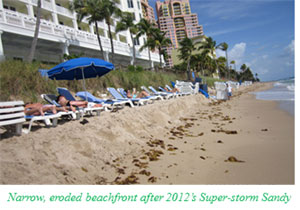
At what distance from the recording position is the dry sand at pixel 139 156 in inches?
101

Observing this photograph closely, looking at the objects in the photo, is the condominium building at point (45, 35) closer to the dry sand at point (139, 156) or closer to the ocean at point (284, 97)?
the dry sand at point (139, 156)

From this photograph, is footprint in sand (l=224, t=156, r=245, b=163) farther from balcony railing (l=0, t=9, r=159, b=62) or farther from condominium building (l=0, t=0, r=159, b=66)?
balcony railing (l=0, t=9, r=159, b=62)

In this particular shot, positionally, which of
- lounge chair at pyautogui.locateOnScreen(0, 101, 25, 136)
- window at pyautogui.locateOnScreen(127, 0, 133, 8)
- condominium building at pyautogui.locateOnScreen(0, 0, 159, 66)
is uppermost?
window at pyautogui.locateOnScreen(127, 0, 133, 8)

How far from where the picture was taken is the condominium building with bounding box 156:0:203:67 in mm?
131125

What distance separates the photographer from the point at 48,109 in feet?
13.6

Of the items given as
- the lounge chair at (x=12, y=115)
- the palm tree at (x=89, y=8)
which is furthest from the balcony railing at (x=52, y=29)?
the lounge chair at (x=12, y=115)

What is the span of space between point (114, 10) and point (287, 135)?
20.2 meters

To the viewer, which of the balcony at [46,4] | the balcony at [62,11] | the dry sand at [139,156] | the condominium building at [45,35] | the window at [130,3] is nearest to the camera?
the dry sand at [139,156]

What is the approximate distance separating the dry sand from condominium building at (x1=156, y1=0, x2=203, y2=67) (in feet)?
434

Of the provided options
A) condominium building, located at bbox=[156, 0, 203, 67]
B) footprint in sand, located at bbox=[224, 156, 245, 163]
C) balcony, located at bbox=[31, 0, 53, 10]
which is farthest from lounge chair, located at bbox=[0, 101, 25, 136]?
condominium building, located at bbox=[156, 0, 203, 67]

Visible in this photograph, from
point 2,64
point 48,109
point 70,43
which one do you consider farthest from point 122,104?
point 70,43

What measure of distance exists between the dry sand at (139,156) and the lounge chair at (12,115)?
9.1 inches

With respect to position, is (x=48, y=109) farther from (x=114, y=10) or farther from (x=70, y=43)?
(x=114, y=10)

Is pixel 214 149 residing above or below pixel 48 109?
below
